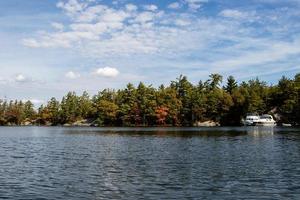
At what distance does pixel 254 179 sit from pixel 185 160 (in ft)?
47.2

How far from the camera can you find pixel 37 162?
4797 cm

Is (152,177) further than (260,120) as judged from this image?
No

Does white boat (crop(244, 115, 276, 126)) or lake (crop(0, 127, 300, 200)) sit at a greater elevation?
white boat (crop(244, 115, 276, 126))

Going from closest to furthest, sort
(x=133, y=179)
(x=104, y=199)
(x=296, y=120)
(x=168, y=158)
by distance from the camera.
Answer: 1. (x=104, y=199)
2. (x=133, y=179)
3. (x=168, y=158)
4. (x=296, y=120)

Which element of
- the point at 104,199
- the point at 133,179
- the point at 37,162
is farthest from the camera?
the point at 37,162

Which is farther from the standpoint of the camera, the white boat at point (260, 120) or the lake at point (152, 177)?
the white boat at point (260, 120)

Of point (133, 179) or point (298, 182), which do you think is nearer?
point (298, 182)

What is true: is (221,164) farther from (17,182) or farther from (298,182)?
(17,182)

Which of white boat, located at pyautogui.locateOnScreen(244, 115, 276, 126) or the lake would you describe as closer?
the lake

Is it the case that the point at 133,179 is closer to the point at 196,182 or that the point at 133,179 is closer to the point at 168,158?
the point at 196,182

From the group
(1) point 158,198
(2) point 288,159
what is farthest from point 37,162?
(2) point 288,159

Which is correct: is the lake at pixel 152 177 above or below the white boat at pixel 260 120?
below

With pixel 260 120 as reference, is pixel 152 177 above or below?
A: below

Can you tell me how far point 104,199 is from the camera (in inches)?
1085
